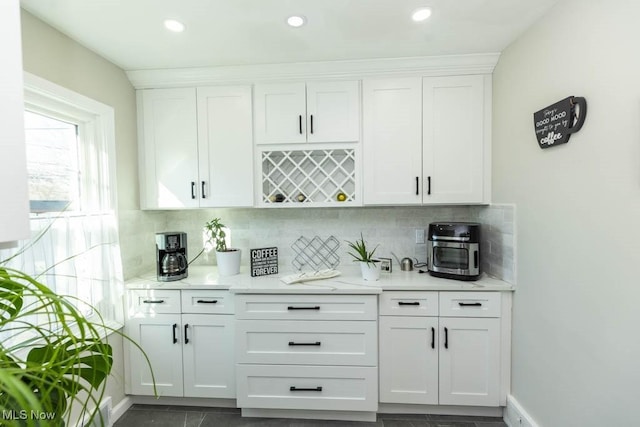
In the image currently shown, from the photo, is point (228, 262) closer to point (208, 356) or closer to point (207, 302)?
point (207, 302)

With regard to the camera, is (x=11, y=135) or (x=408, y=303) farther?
(x=408, y=303)

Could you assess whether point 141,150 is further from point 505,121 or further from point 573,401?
point 573,401

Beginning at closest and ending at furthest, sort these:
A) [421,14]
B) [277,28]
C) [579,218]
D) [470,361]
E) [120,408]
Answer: [579,218]
[421,14]
[277,28]
[470,361]
[120,408]

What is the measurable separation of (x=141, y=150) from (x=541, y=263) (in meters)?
2.88

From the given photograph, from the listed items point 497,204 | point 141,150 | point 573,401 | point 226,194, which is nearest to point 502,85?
point 497,204

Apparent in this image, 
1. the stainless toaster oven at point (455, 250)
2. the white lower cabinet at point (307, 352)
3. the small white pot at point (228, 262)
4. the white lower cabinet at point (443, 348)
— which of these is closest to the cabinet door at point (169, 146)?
the small white pot at point (228, 262)

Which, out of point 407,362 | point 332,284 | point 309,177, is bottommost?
point 407,362

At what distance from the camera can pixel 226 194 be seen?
2.30 m

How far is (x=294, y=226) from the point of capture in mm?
2613

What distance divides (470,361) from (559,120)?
61.4 inches

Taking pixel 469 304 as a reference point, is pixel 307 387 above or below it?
below

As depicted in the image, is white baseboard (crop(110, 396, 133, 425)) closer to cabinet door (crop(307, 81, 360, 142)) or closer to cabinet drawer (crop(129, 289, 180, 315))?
cabinet drawer (crop(129, 289, 180, 315))

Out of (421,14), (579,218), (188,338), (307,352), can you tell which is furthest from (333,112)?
(188,338)

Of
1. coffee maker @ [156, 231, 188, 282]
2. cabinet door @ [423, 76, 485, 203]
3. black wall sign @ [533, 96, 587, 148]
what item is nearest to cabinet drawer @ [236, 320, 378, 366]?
coffee maker @ [156, 231, 188, 282]
